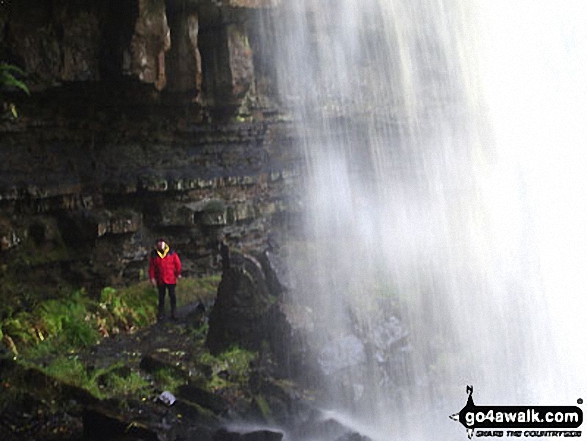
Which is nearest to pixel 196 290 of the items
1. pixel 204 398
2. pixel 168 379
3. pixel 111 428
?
pixel 168 379

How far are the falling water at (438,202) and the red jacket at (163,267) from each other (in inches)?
110

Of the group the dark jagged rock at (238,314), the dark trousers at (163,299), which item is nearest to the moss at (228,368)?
the dark jagged rock at (238,314)

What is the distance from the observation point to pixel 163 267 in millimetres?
11461

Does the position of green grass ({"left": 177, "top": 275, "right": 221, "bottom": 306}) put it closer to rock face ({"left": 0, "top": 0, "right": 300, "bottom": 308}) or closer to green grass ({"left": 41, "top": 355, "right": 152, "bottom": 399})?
rock face ({"left": 0, "top": 0, "right": 300, "bottom": 308})

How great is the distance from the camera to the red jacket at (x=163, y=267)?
1145 cm

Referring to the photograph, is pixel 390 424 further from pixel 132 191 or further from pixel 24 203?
pixel 24 203

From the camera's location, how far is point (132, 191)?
502 inches

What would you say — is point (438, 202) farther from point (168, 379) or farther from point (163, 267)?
point (168, 379)

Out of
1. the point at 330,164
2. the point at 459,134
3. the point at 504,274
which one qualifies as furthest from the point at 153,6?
the point at 459,134

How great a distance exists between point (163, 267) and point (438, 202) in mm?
13835

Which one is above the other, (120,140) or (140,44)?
(140,44)

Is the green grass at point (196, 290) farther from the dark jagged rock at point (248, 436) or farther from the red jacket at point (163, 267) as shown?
the dark jagged rock at point (248, 436)

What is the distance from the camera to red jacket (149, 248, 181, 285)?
11.4 metres

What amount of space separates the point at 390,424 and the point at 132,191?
7099mm
